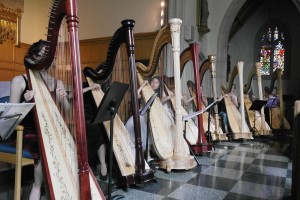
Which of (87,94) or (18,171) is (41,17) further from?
(18,171)

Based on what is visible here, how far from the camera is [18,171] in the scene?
1.63 meters

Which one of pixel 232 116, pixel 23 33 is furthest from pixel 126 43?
pixel 23 33

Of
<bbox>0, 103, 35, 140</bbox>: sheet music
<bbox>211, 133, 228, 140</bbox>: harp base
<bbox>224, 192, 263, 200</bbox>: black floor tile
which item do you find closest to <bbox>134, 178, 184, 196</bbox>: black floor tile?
<bbox>224, 192, 263, 200</bbox>: black floor tile

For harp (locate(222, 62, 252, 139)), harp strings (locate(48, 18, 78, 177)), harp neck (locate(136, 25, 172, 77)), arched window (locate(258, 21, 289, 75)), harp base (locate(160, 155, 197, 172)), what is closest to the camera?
harp strings (locate(48, 18, 78, 177))

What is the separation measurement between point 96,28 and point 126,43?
6505 mm

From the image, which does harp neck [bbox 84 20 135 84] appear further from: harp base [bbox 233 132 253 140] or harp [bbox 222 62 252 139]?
harp base [bbox 233 132 253 140]

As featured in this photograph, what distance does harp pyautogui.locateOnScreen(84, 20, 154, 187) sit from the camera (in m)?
2.40

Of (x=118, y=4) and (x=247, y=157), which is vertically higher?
(x=118, y=4)

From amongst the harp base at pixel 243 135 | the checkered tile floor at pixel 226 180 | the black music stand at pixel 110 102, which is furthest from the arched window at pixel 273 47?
the black music stand at pixel 110 102

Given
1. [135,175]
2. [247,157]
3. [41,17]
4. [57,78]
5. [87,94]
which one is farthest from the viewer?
[41,17]

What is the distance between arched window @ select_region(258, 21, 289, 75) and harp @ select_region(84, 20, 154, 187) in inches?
425

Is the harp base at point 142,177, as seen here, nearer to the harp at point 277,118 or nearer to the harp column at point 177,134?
the harp column at point 177,134

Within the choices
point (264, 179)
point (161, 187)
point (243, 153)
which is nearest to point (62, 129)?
point (161, 187)

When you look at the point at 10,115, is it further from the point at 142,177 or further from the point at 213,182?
the point at 213,182
